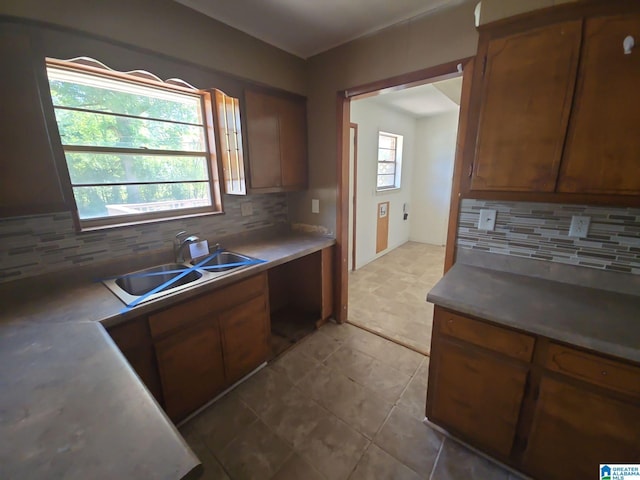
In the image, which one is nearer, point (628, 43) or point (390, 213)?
point (628, 43)

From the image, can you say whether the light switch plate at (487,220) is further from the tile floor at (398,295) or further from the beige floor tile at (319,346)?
the beige floor tile at (319,346)

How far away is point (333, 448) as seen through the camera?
149 centimetres

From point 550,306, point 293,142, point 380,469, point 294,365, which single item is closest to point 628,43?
point 550,306

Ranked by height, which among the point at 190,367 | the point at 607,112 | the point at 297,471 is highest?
the point at 607,112

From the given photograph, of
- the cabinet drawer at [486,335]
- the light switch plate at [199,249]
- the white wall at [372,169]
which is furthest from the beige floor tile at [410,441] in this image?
the white wall at [372,169]

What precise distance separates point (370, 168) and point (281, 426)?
341 centimetres

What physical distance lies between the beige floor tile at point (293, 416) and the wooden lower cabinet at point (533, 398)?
28.8 inches

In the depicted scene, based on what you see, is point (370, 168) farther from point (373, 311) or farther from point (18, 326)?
point (18, 326)

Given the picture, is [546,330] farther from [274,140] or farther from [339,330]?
[274,140]

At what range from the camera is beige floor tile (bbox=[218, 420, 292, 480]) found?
1374 mm

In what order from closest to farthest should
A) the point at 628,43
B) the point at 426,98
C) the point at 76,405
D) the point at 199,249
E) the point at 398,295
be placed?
1. the point at 76,405
2. the point at 628,43
3. the point at 199,249
4. the point at 398,295
5. the point at 426,98

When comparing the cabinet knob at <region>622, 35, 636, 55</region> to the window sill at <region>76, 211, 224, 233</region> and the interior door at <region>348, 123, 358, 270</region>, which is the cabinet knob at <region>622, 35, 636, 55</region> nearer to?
the window sill at <region>76, 211, 224, 233</region>

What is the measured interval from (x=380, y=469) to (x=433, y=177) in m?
4.84

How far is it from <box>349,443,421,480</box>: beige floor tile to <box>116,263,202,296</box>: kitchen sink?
4.60 feet
